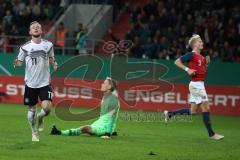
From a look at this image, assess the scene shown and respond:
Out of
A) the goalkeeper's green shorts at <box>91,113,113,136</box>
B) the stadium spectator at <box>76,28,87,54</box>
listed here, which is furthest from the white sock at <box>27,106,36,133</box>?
the stadium spectator at <box>76,28,87,54</box>

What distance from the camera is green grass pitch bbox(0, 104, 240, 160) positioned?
13352 millimetres

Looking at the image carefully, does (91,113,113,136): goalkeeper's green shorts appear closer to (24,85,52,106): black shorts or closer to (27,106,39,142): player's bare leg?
(24,85,52,106): black shorts

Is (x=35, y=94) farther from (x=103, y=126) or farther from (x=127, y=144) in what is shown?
(x=127, y=144)

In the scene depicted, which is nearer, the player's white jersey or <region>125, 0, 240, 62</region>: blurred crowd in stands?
the player's white jersey

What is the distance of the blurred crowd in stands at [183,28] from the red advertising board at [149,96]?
2.71 meters

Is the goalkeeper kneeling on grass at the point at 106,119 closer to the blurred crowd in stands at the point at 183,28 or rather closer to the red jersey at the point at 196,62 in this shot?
the red jersey at the point at 196,62

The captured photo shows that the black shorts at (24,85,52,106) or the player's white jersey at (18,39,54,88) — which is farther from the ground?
the player's white jersey at (18,39,54,88)

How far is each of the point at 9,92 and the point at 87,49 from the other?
4.55 m

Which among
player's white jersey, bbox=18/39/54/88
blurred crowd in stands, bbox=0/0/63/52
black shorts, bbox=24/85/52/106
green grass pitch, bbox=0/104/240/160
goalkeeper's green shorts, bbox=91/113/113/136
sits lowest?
green grass pitch, bbox=0/104/240/160

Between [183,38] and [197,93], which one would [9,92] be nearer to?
[183,38]

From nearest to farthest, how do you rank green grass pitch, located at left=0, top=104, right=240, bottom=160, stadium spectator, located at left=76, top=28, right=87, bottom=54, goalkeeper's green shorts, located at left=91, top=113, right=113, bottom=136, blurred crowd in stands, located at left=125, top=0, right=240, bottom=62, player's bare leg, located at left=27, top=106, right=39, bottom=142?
green grass pitch, located at left=0, top=104, right=240, bottom=160, player's bare leg, located at left=27, top=106, right=39, bottom=142, goalkeeper's green shorts, located at left=91, top=113, right=113, bottom=136, blurred crowd in stands, located at left=125, top=0, right=240, bottom=62, stadium spectator, located at left=76, top=28, right=87, bottom=54

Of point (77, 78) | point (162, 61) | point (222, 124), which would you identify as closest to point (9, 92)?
point (77, 78)

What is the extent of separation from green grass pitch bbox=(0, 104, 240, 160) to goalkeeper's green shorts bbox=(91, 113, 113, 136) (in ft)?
0.85

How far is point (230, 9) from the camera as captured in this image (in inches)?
1256
